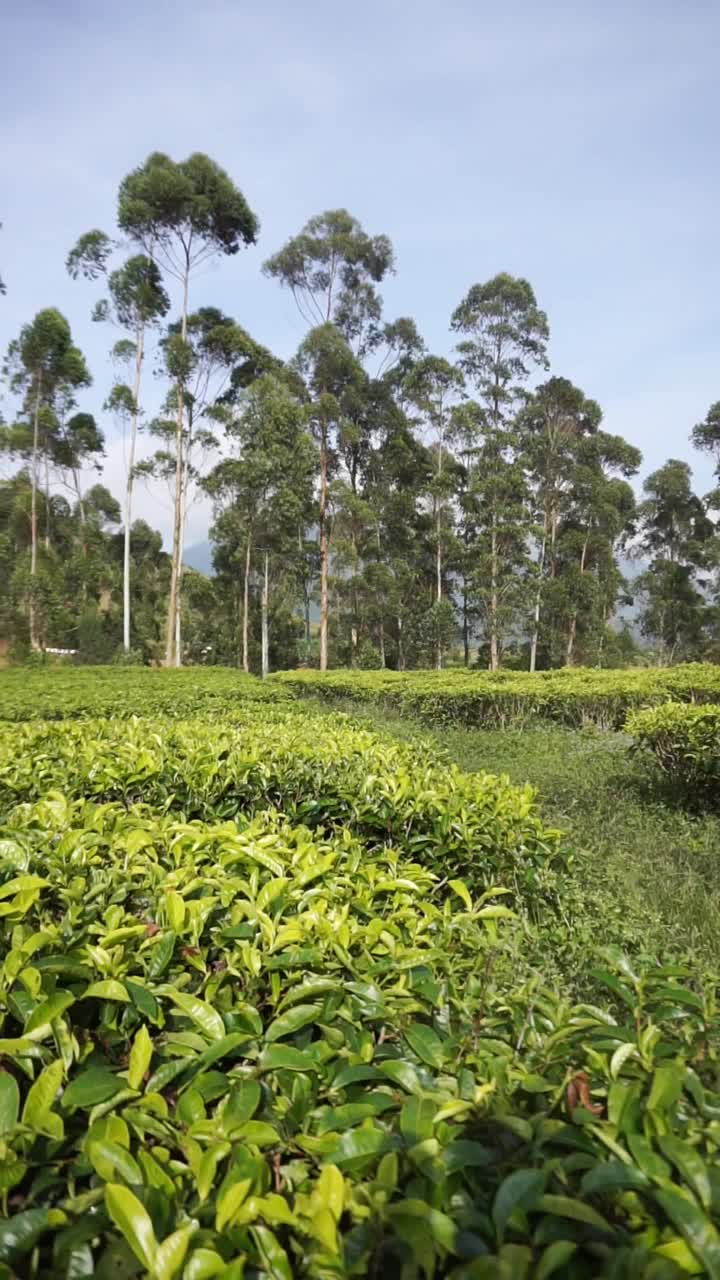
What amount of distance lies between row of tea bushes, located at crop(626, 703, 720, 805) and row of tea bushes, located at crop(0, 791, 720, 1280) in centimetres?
422

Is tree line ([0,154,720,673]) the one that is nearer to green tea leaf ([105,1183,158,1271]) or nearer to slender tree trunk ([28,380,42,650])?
slender tree trunk ([28,380,42,650])

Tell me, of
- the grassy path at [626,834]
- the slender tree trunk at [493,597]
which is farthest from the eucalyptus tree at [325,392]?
the grassy path at [626,834]

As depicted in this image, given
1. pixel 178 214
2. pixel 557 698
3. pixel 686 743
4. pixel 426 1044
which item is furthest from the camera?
pixel 178 214

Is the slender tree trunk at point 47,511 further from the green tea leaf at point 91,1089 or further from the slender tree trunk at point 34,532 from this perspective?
the green tea leaf at point 91,1089

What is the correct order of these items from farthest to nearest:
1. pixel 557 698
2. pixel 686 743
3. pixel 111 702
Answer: pixel 557 698 < pixel 111 702 < pixel 686 743

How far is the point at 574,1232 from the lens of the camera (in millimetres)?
614

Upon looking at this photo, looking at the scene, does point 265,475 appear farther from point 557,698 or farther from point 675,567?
point 675,567

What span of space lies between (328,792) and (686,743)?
12.0 ft

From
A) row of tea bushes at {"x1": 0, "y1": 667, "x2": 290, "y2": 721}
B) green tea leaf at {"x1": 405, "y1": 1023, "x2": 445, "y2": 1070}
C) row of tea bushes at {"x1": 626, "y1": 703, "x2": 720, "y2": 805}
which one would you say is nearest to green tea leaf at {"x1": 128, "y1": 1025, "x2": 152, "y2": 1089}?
green tea leaf at {"x1": 405, "y1": 1023, "x2": 445, "y2": 1070}

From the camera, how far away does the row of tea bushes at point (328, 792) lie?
247 cm

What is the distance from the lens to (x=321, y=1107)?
0.84 meters

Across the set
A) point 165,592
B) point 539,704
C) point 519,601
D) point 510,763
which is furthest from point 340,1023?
point 165,592

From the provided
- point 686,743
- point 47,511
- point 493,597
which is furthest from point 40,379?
point 686,743

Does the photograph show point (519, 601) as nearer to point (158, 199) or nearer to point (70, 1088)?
point (158, 199)
